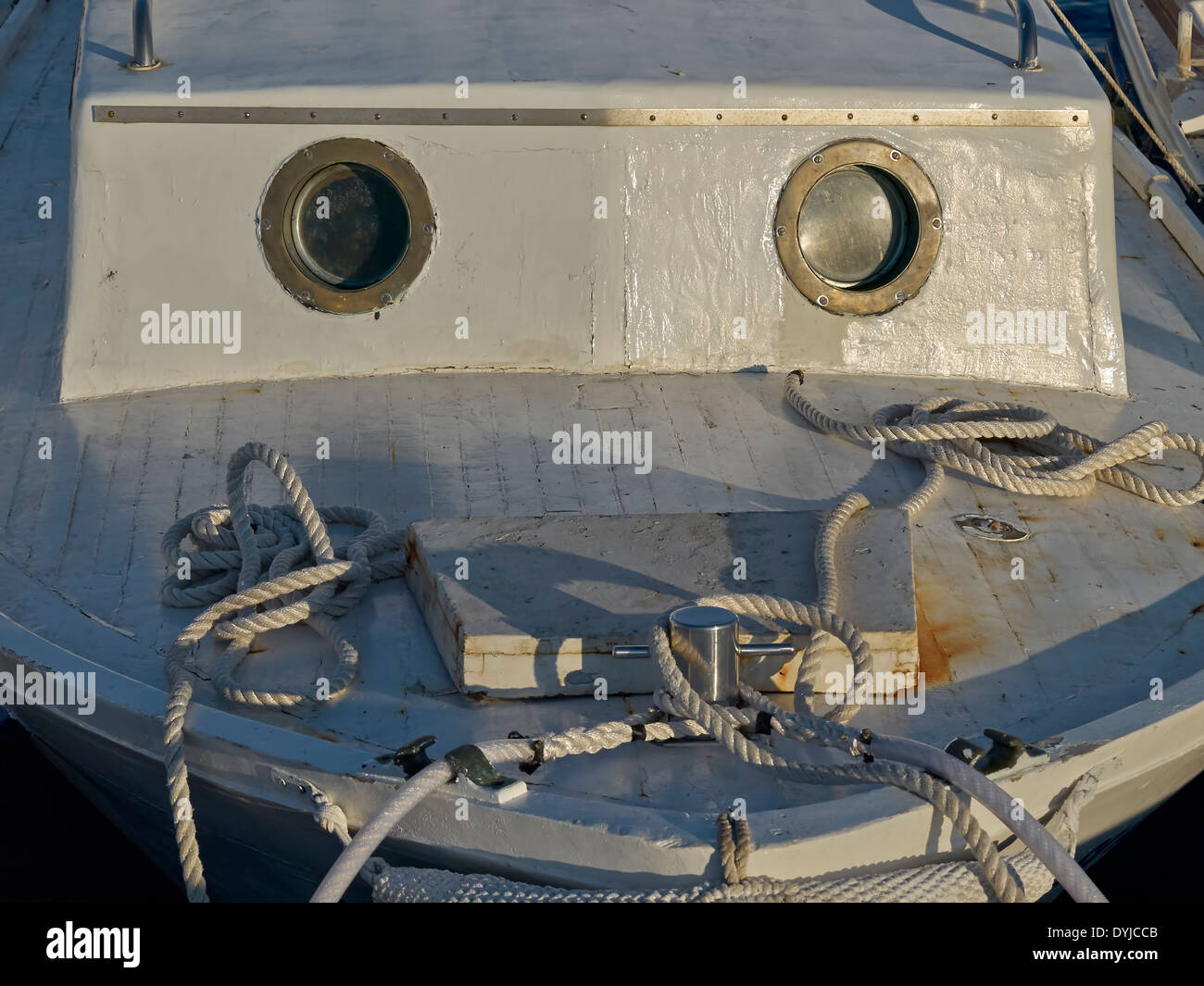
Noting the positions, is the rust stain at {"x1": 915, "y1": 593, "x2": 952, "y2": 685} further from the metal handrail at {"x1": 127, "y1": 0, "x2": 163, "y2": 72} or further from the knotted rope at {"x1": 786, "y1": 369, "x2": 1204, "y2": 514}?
the metal handrail at {"x1": 127, "y1": 0, "x2": 163, "y2": 72}

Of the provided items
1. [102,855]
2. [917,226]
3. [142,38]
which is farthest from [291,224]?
[102,855]

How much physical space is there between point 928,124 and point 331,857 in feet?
9.79

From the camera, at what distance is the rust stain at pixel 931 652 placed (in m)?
3.32

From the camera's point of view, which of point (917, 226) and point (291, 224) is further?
point (917, 226)

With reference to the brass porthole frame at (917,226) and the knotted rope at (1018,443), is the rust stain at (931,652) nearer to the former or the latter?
the knotted rope at (1018,443)

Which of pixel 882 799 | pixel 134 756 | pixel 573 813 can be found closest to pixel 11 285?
pixel 134 756

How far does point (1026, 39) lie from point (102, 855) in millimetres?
4026

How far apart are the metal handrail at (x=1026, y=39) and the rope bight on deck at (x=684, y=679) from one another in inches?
52.9

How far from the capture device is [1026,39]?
4.90 meters

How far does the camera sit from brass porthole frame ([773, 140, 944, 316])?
4.70 m

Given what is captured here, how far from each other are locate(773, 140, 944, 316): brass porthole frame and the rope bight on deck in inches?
22.5

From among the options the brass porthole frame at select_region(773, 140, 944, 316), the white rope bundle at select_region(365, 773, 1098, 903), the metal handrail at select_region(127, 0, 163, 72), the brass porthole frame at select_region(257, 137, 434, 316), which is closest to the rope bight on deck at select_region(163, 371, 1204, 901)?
the white rope bundle at select_region(365, 773, 1098, 903)

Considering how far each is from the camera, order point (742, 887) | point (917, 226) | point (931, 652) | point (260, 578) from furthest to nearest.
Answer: point (917, 226) → point (260, 578) → point (931, 652) → point (742, 887)

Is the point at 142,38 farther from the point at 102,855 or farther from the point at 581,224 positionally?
the point at 102,855
